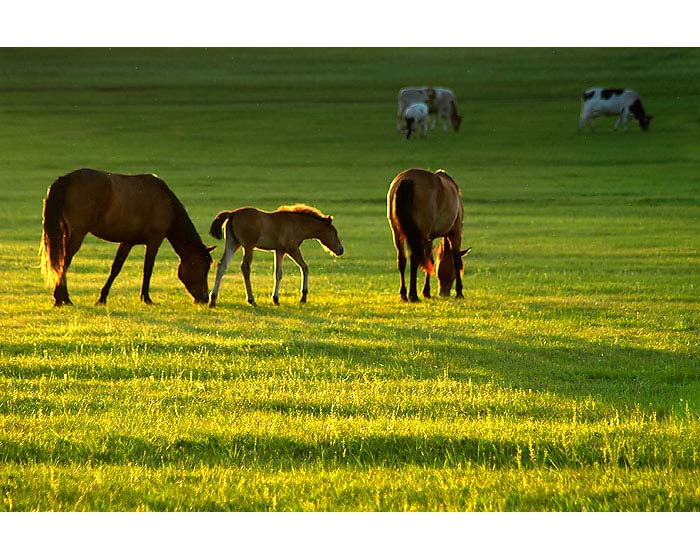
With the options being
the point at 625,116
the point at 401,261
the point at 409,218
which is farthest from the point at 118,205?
the point at 625,116

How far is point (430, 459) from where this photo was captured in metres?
6.69

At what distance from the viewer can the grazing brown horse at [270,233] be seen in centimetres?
1498

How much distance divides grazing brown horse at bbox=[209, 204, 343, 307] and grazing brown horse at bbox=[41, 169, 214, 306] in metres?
0.80

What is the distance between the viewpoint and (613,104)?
58719 mm

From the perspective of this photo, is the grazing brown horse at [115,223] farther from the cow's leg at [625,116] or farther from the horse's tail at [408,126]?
the cow's leg at [625,116]

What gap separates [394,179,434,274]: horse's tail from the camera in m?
15.5

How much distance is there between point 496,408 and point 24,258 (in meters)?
16.9

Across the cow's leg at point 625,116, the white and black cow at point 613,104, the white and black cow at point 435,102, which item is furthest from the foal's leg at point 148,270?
the cow's leg at point 625,116

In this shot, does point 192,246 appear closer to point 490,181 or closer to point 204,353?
point 204,353

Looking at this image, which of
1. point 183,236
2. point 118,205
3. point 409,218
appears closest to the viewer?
point 118,205

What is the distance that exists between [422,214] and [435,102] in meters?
47.0

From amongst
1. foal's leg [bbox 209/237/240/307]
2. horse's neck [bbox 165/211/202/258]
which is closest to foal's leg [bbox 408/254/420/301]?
foal's leg [bbox 209/237/240/307]

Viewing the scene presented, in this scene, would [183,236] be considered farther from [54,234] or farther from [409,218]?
[409,218]

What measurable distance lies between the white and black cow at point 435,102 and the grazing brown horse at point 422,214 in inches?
1767
